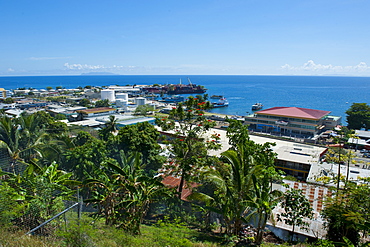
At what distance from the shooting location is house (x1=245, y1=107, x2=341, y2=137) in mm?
34737

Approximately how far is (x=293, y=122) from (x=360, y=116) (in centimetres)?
965

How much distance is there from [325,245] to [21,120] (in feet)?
52.4

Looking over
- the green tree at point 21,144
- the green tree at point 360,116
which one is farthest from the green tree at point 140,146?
the green tree at point 360,116

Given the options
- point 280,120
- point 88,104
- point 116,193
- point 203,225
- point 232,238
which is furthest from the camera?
point 88,104

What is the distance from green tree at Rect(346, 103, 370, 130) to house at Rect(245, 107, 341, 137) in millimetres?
2076

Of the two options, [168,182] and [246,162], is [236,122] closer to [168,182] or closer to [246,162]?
[246,162]

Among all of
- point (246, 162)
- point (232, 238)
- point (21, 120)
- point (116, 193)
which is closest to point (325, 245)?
point (232, 238)

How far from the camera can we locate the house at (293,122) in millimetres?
34737

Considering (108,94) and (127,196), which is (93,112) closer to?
(127,196)

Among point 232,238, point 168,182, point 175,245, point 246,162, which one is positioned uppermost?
point 246,162

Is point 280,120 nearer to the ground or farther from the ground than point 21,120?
nearer to the ground

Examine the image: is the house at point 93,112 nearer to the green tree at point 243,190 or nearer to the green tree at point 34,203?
the green tree at point 34,203

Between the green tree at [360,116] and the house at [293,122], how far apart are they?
2.08m

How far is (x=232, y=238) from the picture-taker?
690cm
